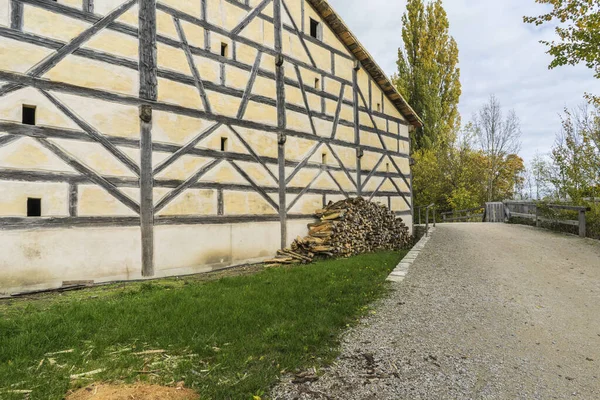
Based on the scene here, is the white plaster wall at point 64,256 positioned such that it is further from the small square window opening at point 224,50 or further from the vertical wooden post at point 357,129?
the vertical wooden post at point 357,129

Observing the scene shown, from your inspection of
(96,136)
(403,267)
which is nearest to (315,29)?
(96,136)

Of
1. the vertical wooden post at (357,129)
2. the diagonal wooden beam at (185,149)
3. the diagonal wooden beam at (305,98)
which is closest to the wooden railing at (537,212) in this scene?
the vertical wooden post at (357,129)

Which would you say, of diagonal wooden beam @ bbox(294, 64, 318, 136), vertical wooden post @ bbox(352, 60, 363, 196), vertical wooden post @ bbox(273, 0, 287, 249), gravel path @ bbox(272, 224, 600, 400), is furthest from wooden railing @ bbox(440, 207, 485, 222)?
vertical wooden post @ bbox(273, 0, 287, 249)

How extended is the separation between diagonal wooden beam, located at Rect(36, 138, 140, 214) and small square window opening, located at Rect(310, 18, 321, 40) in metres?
7.62

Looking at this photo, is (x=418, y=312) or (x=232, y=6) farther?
(x=232, y=6)

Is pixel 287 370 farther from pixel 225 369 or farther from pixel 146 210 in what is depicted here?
pixel 146 210

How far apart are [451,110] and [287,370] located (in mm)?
25144

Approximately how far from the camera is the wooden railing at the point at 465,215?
808 inches

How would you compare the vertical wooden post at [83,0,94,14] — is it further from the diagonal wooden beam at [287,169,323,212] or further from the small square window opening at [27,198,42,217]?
the diagonal wooden beam at [287,169,323,212]

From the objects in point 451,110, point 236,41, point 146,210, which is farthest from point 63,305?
point 451,110

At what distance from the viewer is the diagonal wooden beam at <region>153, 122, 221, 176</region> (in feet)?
21.0

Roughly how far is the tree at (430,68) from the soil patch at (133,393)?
911 inches

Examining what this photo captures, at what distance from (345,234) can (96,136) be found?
246 inches

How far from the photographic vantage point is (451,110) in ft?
77.7
